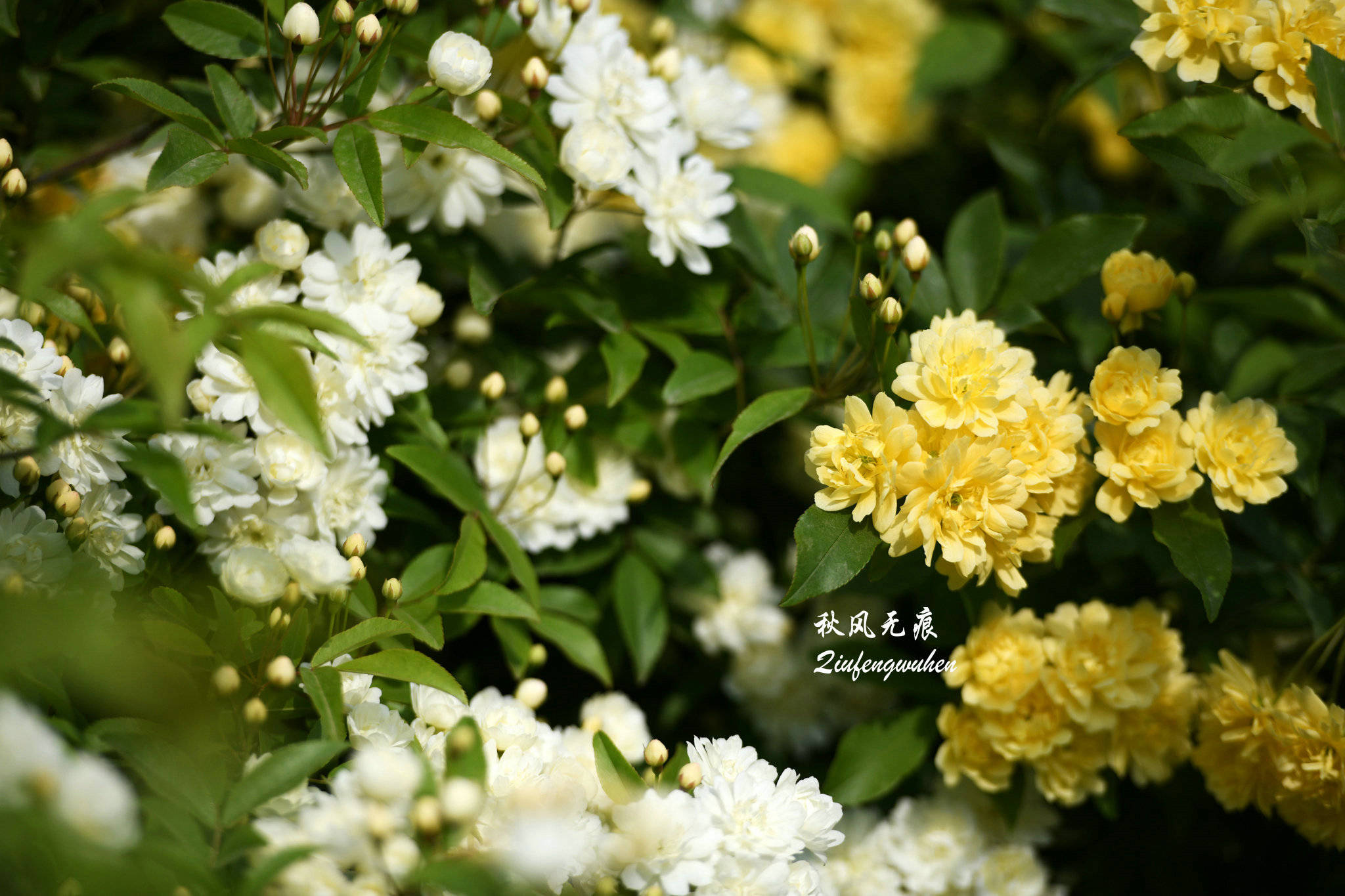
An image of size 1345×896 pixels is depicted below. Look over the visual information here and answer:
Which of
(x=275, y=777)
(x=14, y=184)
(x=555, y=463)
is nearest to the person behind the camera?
(x=275, y=777)

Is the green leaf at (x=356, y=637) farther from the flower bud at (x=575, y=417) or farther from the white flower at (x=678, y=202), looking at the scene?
the white flower at (x=678, y=202)

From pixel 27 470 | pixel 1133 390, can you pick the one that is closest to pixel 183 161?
pixel 27 470

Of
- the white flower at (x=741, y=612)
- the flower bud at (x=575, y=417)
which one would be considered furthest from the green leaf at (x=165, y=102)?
the white flower at (x=741, y=612)

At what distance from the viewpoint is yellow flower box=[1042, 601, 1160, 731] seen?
1047 millimetres

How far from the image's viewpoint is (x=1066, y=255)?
1155 mm

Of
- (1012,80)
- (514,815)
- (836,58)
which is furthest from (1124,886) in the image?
(836,58)

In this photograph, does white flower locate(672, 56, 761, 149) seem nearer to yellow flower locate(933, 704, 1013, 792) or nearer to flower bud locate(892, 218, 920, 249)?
flower bud locate(892, 218, 920, 249)

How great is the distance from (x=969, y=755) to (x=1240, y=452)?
1.48ft

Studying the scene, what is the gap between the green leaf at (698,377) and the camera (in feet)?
3.58

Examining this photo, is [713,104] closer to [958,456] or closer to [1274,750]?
[958,456]

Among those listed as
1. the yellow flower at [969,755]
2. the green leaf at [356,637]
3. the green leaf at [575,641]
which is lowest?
the yellow flower at [969,755]

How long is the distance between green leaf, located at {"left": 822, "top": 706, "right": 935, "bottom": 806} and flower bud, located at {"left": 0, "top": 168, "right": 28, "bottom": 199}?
43.9 inches

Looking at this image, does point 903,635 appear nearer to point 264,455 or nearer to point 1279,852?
point 1279,852

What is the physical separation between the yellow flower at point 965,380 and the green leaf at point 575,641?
50 cm
